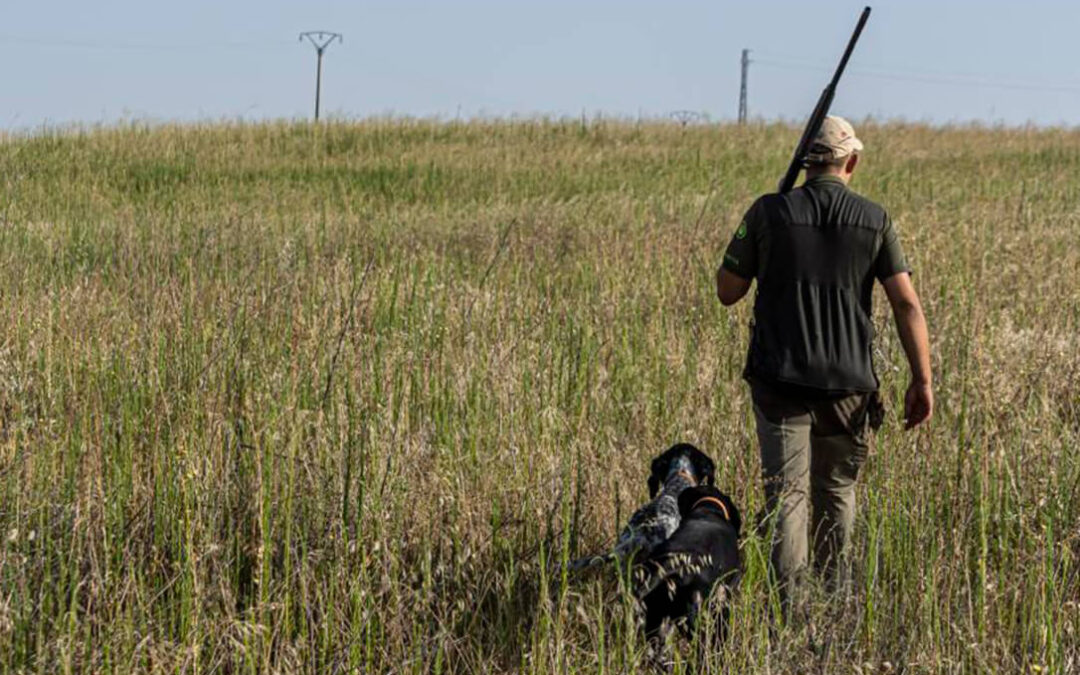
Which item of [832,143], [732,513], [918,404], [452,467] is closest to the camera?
[732,513]

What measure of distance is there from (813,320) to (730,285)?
0.30 meters

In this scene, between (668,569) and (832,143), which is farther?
(832,143)

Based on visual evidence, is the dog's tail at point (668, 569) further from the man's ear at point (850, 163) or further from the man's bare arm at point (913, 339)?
the man's ear at point (850, 163)

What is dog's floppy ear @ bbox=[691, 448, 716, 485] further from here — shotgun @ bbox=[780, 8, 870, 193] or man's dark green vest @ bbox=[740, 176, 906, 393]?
shotgun @ bbox=[780, 8, 870, 193]

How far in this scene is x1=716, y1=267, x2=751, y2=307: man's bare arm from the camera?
3.95m

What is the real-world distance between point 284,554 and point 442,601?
21.7 inches

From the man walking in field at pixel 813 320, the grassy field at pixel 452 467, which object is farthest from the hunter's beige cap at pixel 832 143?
the grassy field at pixel 452 467

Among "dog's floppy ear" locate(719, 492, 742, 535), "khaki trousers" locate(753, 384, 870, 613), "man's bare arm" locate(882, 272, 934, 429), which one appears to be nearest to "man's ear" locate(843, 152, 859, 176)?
"man's bare arm" locate(882, 272, 934, 429)

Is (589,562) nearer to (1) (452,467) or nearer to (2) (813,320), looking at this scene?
(2) (813,320)

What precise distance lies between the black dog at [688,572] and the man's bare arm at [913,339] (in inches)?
32.3

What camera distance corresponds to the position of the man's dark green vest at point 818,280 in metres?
3.79

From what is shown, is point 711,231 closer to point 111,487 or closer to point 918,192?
point 918,192

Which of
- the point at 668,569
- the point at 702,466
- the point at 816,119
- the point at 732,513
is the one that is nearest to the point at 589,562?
the point at 668,569

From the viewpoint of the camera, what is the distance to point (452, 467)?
4492mm
